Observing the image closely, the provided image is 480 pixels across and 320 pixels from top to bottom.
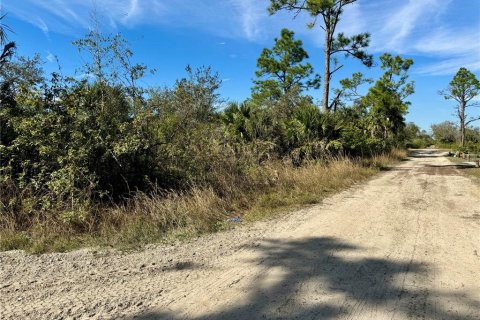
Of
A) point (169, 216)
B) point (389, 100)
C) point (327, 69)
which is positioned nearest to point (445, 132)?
point (389, 100)

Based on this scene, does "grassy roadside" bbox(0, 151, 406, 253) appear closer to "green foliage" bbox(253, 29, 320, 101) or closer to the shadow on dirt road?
the shadow on dirt road

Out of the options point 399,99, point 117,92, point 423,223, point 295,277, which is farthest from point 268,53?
point 295,277

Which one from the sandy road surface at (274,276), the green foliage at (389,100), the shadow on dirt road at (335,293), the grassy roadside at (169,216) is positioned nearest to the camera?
the shadow on dirt road at (335,293)

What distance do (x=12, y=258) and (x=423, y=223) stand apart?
20.8 feet

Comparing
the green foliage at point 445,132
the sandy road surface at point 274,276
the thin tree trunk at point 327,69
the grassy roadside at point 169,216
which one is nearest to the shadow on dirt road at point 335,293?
the sandy road surface at point 274,276

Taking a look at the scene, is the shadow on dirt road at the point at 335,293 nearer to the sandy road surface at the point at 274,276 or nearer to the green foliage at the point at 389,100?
the sandy road surface at the point at 274,276

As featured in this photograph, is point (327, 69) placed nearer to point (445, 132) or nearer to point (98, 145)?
point (98, 145)

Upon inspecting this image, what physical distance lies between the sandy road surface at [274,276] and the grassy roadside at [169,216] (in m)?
0.40

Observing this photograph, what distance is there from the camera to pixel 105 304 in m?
3.47

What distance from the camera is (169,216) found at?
6.43 m

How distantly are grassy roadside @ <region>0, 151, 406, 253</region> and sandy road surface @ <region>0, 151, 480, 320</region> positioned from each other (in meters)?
0.40

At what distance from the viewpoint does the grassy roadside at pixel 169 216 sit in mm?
5547

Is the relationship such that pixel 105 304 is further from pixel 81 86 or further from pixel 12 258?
pixel 81 86

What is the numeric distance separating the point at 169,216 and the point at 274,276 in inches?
114
